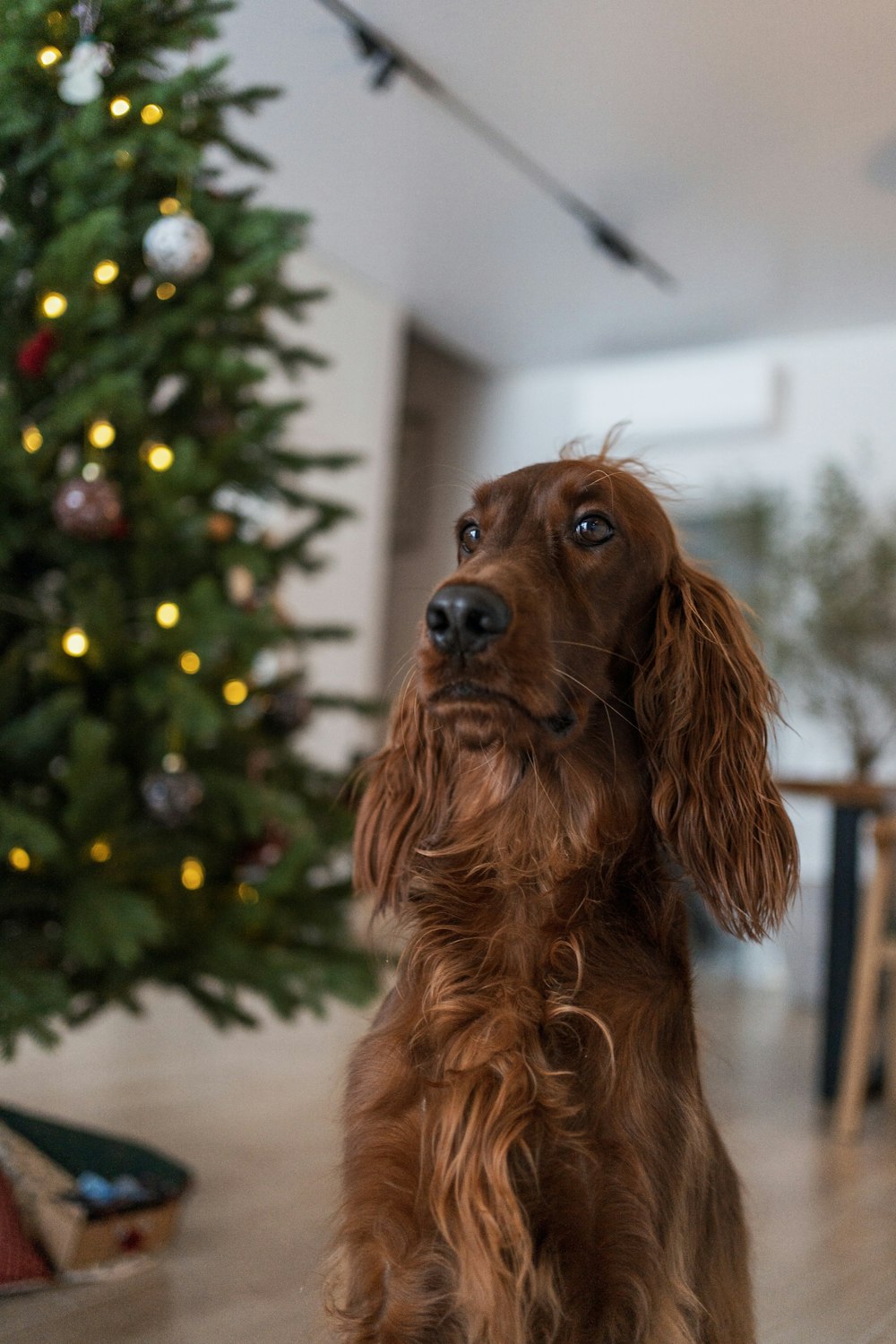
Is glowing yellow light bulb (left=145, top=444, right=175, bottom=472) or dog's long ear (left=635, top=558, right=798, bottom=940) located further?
glowing yellow light bulb (left=145, top=444, right=175, bottom=472)

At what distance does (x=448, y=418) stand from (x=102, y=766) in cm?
494

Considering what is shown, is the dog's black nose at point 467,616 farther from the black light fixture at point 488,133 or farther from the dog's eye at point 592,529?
the black light fixture at point 488,133

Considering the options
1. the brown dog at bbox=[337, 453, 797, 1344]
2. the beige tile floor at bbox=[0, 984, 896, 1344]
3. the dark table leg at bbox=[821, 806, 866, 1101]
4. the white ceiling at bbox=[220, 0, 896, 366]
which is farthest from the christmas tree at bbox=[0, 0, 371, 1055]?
the dark table leg at bbox=[821, 806, 866, 1101]

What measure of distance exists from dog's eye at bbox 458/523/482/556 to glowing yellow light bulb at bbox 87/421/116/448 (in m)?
0.97

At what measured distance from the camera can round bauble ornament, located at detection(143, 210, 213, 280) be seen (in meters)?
1.86

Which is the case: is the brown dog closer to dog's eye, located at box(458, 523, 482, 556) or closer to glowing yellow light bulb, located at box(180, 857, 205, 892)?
dog's eye, located at box(458, 523, 482, 556)

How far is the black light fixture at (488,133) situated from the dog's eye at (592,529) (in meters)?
1.92

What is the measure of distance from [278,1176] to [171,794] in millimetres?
748

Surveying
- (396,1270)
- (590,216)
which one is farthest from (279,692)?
(590,216)

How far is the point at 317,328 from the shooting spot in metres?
5.02

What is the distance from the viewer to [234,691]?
229cm

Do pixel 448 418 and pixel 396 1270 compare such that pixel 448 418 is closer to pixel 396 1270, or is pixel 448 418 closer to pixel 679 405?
pixel 679 405

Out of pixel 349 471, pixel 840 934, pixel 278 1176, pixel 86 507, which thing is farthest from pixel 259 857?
pixel 349 471

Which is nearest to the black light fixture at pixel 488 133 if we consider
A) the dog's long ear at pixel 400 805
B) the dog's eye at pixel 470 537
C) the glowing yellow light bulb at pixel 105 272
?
the glowing yellow light bulb at pixel 105 272
